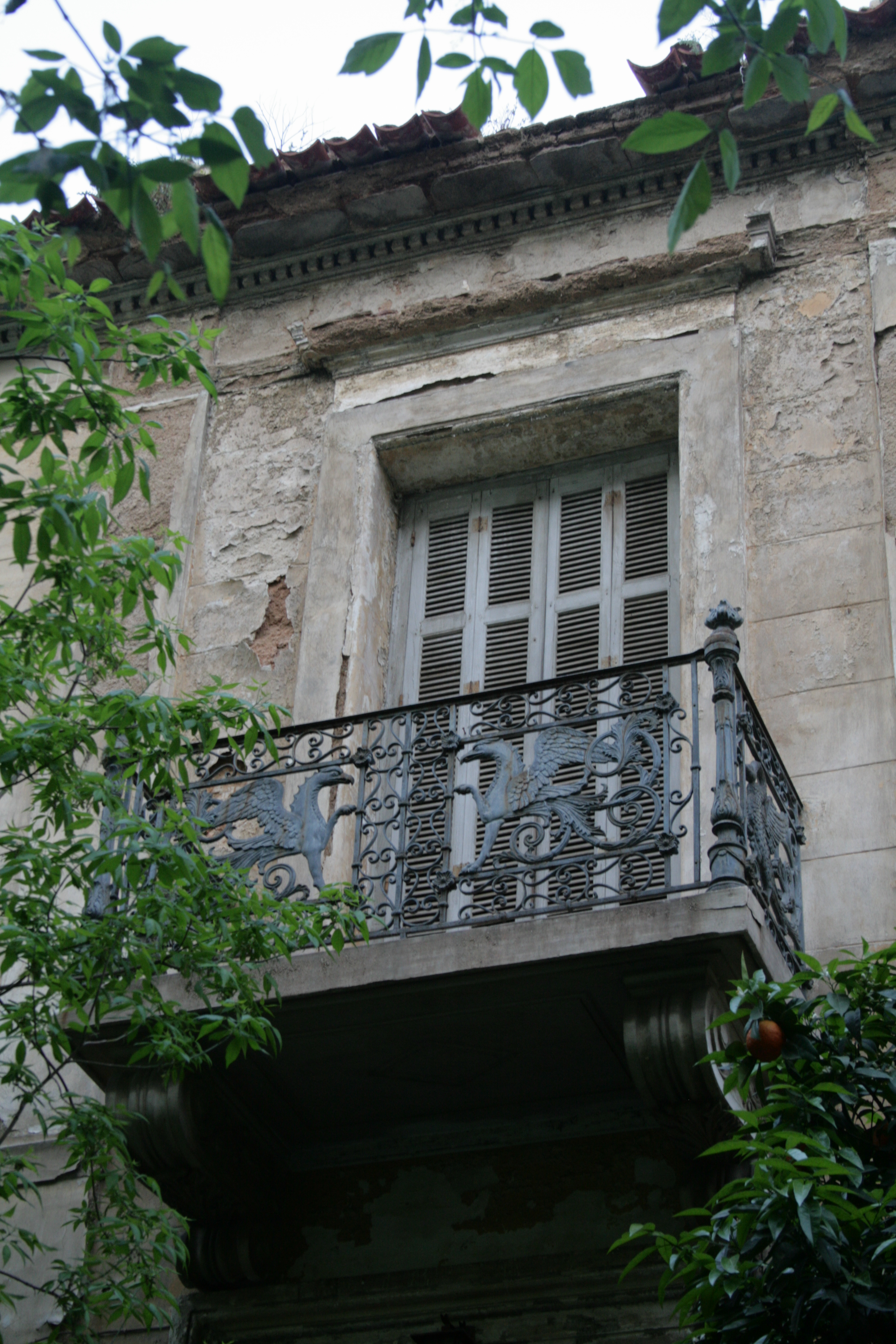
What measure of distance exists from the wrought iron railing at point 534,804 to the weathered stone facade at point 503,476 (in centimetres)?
17

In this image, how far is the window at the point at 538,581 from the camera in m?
7.56

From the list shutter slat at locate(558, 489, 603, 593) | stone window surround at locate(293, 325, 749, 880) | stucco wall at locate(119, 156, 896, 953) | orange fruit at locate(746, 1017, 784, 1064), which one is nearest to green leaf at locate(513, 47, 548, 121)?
orange fruit at locate(746, 1017, 784, 1064)

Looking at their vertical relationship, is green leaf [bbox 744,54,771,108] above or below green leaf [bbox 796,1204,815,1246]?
above

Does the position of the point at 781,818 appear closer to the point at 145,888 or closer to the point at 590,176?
the point at 145,888

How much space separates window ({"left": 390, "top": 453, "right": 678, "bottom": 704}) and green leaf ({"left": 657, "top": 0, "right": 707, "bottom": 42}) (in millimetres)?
4300

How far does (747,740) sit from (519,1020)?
122cm

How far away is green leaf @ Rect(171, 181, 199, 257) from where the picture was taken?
3.07 metres

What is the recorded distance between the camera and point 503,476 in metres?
8.23

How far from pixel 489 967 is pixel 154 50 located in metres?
3.35

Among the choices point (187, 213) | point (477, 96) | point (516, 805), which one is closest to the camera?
point (187, 213)

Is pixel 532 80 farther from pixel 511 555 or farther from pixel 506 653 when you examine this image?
pixel 511 555

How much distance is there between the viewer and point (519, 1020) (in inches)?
236

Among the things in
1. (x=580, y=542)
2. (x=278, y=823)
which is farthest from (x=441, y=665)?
(x=278, y=823)

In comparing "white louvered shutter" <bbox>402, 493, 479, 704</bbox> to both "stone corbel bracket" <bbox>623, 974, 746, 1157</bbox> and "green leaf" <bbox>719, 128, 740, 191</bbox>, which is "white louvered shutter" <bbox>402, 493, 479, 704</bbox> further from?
"green leaf" <bbox>719, 128, 740, 191</bbox>
